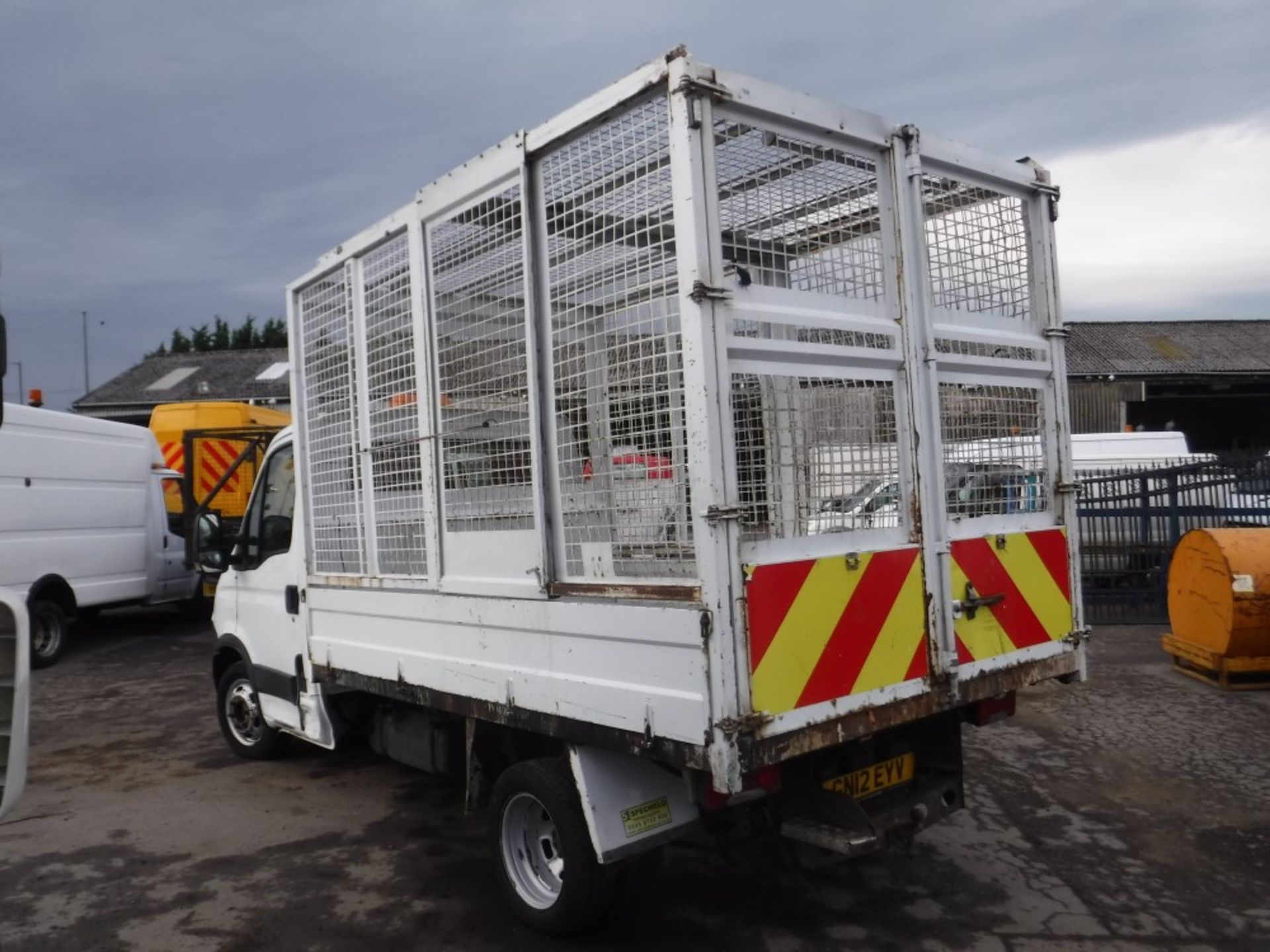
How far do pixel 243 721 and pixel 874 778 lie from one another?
4.48m

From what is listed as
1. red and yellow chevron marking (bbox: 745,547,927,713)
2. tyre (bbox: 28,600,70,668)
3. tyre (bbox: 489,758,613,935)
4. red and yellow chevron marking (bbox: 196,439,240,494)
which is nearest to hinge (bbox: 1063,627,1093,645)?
red and yellow chevron marking (bbox: 745,547,927,713)

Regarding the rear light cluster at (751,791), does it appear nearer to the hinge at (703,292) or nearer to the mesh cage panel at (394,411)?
the hinge at (703,292)

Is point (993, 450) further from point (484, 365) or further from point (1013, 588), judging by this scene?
point (484, 365)

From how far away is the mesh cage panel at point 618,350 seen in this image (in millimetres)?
3244

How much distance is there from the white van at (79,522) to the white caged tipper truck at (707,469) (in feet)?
24.4

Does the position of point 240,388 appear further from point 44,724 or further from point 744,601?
point 744,601

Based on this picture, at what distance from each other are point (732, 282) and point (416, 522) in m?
1.96

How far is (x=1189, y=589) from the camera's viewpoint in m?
7.73

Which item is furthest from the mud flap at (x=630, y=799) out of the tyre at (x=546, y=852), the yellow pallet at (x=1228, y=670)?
the yellow pallet at (x=1228, y=670)

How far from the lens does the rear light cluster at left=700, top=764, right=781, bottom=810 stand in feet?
10.5

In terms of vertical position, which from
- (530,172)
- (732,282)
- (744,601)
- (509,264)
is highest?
(530,172)

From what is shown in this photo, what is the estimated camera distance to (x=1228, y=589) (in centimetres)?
716

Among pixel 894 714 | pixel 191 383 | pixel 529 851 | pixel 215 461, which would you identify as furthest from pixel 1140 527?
pixel 191 383

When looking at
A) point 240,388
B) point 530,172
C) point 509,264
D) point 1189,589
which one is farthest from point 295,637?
point 240,388
